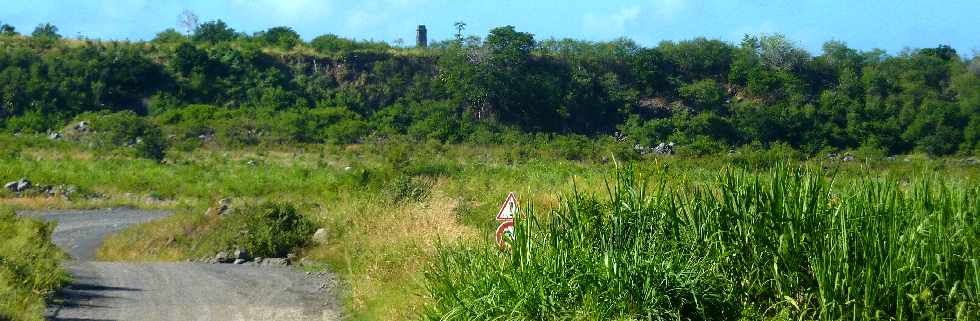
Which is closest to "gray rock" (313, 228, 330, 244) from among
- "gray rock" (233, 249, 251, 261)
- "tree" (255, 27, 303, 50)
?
"gray rock" (233, 249, 251, 261)

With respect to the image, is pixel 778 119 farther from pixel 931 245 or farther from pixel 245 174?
pixel 931 245

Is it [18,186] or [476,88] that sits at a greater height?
[476,88]

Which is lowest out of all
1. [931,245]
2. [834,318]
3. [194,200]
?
[194,200]

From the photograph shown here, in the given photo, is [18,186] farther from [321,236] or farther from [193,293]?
[193,293]

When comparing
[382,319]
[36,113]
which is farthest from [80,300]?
[36,113]

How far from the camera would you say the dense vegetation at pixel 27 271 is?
1241 centimetres

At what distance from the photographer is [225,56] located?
6400 cm

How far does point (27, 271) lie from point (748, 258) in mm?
10537

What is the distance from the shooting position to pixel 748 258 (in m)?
10.6

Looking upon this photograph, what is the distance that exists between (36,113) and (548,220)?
2028 inches

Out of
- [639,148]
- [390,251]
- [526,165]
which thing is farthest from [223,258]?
[639,148]

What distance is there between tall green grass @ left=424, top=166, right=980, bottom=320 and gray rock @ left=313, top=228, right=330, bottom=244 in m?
15.1

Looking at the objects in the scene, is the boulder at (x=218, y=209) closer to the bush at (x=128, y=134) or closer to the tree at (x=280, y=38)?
the bush at (x=128, y=134)

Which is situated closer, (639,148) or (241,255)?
(241,255)
